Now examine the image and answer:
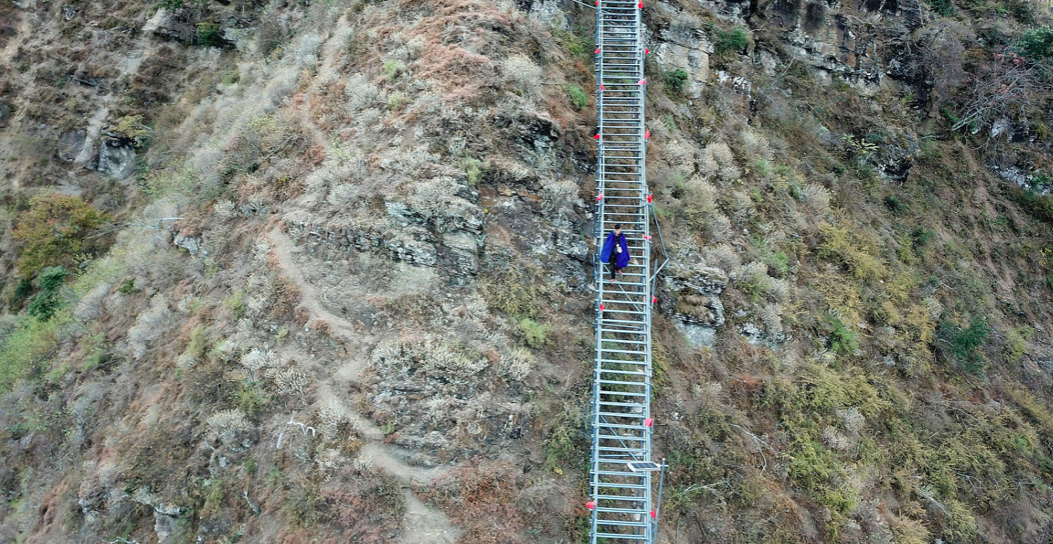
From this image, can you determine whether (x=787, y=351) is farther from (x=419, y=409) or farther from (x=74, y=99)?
(x=74, y=99)

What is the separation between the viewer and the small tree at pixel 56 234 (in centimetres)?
1967

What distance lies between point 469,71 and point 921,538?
1479cm

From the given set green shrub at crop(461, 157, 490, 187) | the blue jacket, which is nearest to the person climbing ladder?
the blue jacket

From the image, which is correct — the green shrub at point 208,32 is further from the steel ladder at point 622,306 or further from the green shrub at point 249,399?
the green shrub at point 249,399

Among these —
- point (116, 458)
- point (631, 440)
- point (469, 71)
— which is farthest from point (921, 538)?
point (116, 458)

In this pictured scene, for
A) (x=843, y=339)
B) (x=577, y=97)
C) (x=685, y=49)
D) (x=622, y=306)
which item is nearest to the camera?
(x=622, y=306)

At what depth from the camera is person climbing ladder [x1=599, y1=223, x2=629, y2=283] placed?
40.1 feet

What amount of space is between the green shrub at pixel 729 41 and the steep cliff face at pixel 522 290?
9 cm

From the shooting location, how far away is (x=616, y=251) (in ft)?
40.5

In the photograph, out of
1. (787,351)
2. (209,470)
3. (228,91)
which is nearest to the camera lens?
(209,470)

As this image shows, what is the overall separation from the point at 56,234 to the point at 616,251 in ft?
64.5

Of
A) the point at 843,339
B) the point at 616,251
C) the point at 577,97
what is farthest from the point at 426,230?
the point at 843,339

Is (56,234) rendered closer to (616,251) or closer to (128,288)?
(128,288)

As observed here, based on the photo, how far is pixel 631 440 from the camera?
1116 centimetres
